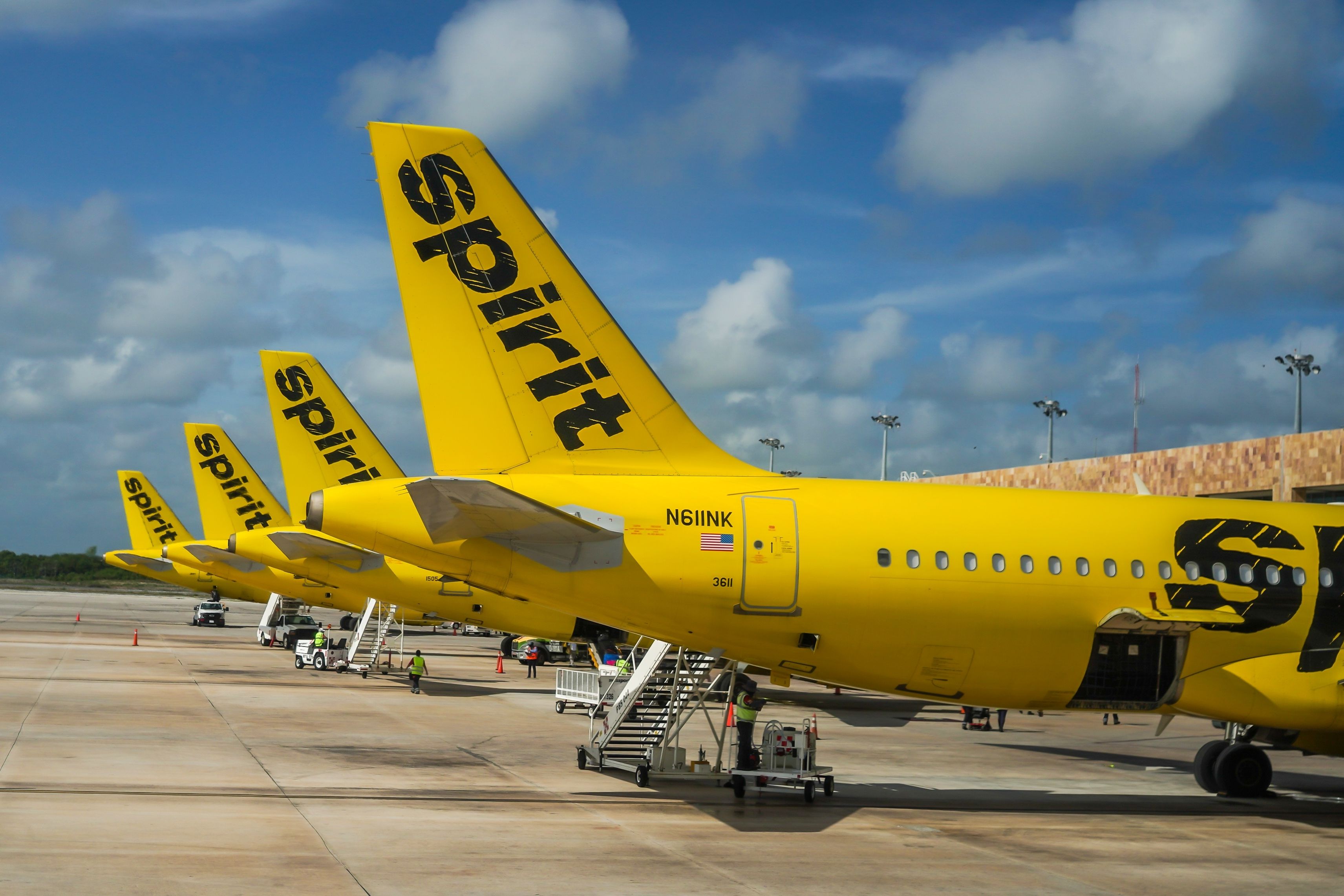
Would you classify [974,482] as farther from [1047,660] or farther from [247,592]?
[247,592]

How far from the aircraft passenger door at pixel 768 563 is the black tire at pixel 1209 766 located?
10827 mm

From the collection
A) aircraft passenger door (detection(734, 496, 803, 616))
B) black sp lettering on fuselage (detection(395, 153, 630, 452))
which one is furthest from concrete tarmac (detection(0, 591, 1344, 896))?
black sp lettering on fuselage (detection(395, 153, 630, 452))

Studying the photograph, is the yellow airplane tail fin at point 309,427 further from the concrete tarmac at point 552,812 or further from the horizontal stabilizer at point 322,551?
the concrete tarmac at point 552,812

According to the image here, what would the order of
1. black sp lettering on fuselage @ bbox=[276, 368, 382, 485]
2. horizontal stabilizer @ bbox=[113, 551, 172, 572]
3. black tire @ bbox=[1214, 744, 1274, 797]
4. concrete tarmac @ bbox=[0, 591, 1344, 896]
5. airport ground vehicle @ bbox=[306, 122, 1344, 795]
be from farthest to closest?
horizontal stabilizer @ bbox=[113, 551, 172, 572], black sp lettering on fuselage @ bbox=[276, 368, 382, 485], black tire @ bbox=[1214, 744, 1274, 797], airport ground vehicle @ bbox=[306, 122, 1344, 795], concrete tarmac @ bbox=[0, 591, 1344, 896]

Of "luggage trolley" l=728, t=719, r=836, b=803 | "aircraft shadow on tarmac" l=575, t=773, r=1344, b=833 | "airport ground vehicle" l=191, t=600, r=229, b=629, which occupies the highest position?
"luggage trolley" l=728, t=719, r=836, b=803

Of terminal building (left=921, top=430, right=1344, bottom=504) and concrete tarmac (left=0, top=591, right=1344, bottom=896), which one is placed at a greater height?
terminal building (left=921, top=430, right=1344, bottom=504)

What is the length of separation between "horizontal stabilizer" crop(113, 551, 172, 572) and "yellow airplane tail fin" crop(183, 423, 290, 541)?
2333 centimetres

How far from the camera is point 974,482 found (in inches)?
2672

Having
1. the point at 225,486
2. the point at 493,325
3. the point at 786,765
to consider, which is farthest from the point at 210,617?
the point at 493,325

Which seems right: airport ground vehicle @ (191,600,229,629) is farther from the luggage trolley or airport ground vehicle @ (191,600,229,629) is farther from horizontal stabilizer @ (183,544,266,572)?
the luggage trolley

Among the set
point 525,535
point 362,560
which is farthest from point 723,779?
point 362,560

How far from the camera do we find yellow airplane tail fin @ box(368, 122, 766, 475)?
17.3 m

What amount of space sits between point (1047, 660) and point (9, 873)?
14763 millimetres

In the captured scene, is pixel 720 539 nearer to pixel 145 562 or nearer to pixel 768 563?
pixel 768 563
